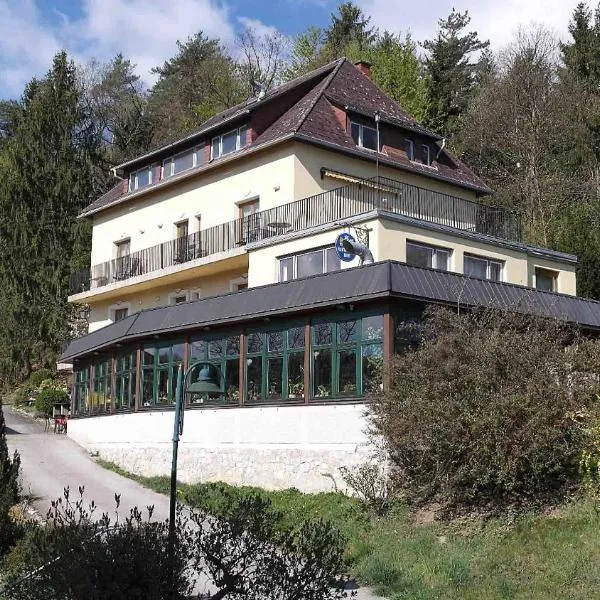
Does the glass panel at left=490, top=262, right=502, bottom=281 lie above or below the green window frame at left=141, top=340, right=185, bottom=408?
above

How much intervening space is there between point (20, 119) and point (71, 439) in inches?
873

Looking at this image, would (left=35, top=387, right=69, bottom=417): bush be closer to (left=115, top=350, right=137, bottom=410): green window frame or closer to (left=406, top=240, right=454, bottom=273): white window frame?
(left=115, top=350, right=137, bottom=410): green window frame

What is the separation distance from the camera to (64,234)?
4406 centimetres

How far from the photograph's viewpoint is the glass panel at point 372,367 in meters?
17.8

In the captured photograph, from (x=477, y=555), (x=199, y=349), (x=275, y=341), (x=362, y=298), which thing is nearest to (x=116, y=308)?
(x=199, y=349)

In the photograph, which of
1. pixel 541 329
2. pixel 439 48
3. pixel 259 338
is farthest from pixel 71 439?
pixel 439 48

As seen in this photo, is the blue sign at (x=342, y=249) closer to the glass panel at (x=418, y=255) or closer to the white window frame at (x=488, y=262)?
the glass panel at (x=418, y=255)

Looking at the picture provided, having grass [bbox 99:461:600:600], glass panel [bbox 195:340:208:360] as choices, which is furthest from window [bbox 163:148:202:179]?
grass [bbox 99:461:600:600]

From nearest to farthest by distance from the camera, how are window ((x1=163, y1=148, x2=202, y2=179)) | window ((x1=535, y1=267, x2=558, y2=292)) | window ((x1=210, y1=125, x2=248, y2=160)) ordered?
1. window ((x1=535, y1=267, x2=558, y2=292))
2. window ((x1=210, y1=125, x2=248, y2=160))
3. window ((x1=163, y1=148, x2=202, y2=179))

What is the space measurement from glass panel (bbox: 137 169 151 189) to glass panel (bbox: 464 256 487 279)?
15607mm

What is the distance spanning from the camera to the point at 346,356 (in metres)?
18.9

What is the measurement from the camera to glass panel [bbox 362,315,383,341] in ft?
60.1

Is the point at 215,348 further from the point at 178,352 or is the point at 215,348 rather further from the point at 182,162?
the point at 182,162

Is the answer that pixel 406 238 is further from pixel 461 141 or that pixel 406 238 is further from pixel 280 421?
pixel 461 141
